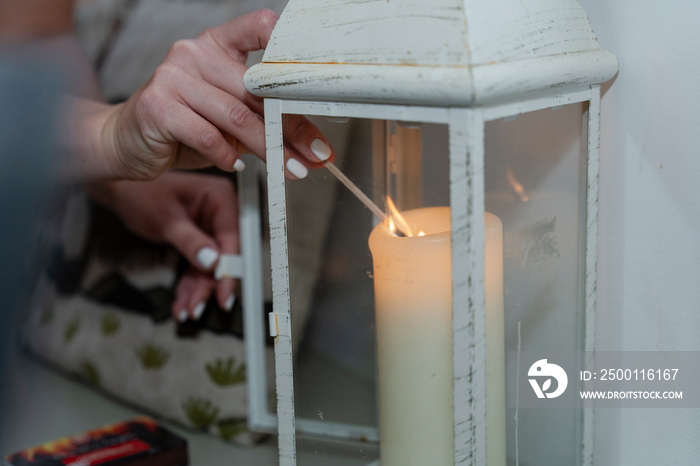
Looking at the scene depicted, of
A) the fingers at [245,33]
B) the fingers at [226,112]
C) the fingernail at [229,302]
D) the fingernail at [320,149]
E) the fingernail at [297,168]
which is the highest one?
the fingers at [245,33]

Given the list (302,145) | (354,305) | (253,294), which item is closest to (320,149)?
(302,145)

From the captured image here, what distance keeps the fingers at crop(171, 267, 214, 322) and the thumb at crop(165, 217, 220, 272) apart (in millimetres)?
17

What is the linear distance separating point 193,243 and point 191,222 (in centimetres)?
4

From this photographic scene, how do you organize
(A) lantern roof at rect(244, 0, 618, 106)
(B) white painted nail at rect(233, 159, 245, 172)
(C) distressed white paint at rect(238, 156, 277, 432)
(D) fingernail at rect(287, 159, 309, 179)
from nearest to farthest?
(A) lantern roof at rect(244, 0, 618, 106) < (D) fingernail at rect(287, 159, 309, 179) < (B) white painted nail at rect(233, 159, 245, 172) < (C) distressed white paint at rect(238, 156, 277, 432)

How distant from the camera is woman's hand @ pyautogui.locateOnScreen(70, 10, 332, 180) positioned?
1.77ft

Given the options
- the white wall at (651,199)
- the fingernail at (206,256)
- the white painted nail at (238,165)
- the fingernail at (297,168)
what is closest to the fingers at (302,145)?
the fingernail at (297,168)

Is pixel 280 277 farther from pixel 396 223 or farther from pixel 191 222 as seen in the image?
pixel 191 222

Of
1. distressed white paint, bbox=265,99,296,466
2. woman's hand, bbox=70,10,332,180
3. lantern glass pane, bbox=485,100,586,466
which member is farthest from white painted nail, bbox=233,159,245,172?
lantern glass pane, bbox=485,100,586,466

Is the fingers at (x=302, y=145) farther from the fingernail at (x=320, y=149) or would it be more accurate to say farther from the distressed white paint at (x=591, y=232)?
the distressed white paint at (x=591, y=232)

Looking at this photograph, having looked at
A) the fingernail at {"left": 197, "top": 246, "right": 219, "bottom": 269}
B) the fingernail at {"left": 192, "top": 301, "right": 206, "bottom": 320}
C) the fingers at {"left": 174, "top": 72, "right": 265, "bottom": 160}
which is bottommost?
the fingernail at {"left": 192, "top": 301, "right": 206, "bottom": 320}

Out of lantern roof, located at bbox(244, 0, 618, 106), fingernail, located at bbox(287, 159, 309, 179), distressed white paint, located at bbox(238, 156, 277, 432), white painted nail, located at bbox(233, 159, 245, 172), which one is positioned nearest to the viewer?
lantern roof, located at bbox(244, 0, 618, 106)

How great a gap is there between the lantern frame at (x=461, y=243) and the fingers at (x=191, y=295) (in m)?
0.36

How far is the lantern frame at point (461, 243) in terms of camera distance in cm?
40

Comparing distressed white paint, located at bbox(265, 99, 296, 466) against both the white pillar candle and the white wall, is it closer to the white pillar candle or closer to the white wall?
the white pillar candle
